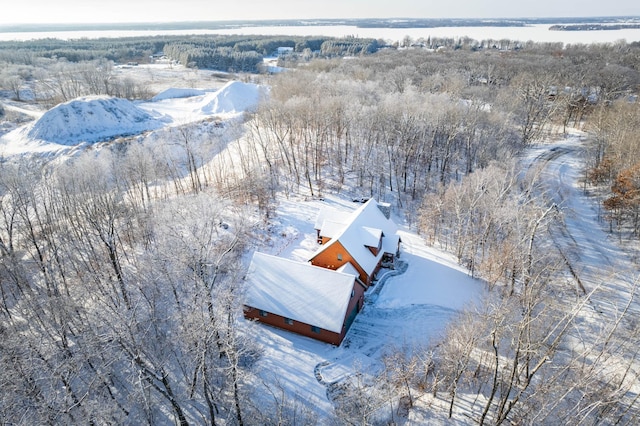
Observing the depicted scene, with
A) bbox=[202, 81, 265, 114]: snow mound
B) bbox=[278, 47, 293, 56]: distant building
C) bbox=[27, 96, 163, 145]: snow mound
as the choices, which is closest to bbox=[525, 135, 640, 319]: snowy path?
bbox=[202, 81, 265, 114]: snow mound

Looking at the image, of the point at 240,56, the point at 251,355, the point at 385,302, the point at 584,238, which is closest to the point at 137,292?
the point at 251,355

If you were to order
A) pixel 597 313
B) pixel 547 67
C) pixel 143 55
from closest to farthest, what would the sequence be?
pixel 597 313
pixel 547 67
pixel 143 55

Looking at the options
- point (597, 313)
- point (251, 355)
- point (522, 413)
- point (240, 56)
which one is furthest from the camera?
point (240, 56)

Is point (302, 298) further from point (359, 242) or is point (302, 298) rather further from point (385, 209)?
point (385, 209)

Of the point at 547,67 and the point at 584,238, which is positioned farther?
the point at 547,67

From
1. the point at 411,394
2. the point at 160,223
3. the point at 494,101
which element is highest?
the point at 494,101

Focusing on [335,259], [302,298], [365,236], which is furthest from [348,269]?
[302,298]

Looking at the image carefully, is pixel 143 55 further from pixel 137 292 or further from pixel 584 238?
pixel 584 238
